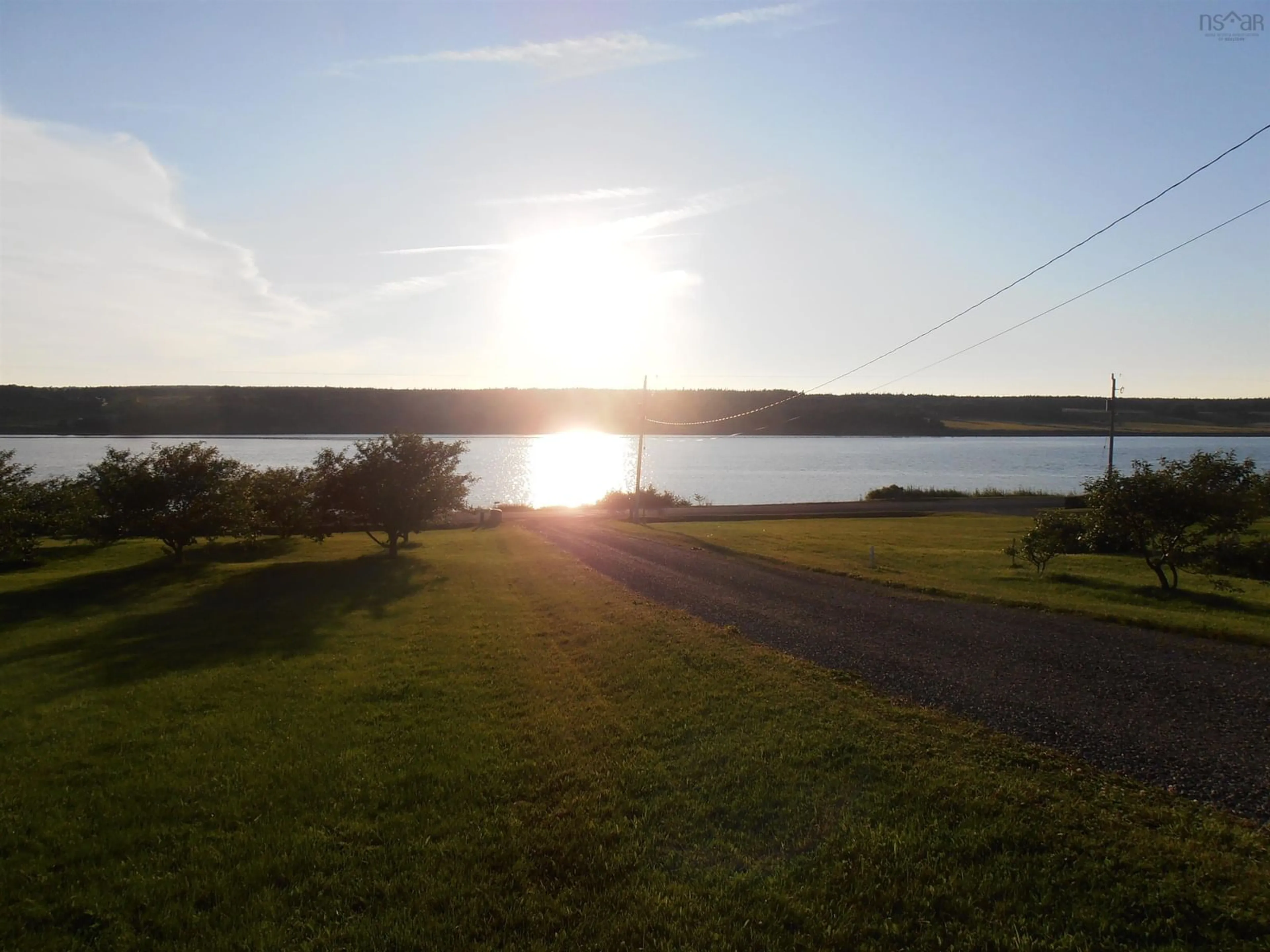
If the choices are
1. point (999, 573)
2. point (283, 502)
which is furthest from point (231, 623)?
point (999, 573)

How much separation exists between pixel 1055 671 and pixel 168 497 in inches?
1028

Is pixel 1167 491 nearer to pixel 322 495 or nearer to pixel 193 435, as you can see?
pixel 322 495

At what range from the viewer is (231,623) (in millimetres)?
16016

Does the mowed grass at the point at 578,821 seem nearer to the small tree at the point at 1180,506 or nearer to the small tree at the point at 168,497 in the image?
the small tree at the point at 1180,506

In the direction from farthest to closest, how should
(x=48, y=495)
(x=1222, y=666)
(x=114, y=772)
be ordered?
(x=48, y=495) < (x=1222, y=666) < (x=114, y=772)

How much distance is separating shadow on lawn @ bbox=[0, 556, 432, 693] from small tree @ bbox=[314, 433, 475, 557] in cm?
268

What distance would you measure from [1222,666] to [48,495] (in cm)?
3736

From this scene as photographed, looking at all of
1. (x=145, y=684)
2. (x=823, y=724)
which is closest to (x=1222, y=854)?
(x=823, y=724)

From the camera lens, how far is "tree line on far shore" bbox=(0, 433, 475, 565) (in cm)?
2541

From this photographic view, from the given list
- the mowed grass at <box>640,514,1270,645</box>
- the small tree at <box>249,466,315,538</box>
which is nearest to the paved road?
the mowed grass at <box>640,514,1270,645</box>

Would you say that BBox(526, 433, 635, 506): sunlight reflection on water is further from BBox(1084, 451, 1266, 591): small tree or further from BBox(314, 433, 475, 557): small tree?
BBox(1084, 451, 1266, 591): small tree

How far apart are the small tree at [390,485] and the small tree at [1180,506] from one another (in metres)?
20.4

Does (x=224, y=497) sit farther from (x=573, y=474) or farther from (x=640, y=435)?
(x=573, y=474)

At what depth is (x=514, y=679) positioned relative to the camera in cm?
1025
